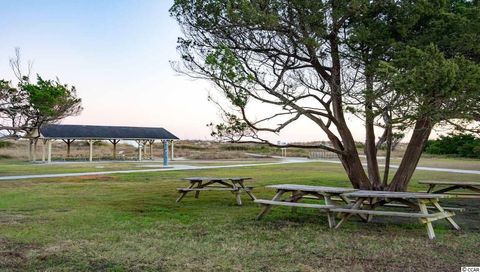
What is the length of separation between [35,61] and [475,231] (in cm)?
2049

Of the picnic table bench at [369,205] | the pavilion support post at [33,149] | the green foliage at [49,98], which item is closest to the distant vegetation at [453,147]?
the green foliage at [49,98]

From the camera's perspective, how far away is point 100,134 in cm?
3766

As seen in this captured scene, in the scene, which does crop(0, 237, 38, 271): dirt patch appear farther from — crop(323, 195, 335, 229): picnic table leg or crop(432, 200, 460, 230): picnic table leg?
crop(432, 200, 460, 230): picnic table leg

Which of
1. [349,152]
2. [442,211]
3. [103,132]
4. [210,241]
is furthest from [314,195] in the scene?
[103,132]

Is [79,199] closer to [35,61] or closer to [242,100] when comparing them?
[242,100]

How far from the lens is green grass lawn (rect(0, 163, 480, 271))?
4762 millimetres

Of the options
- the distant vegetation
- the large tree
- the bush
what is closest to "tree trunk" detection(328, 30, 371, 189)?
the large tree

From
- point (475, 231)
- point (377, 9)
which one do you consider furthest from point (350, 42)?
point (475, 231)

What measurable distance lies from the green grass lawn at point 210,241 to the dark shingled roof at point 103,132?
2752cm

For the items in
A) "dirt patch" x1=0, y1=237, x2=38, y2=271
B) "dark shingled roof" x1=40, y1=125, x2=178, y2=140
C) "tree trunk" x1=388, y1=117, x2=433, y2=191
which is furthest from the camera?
"dark shingled roof" x1=40, y1=125, x2=178, y2=140

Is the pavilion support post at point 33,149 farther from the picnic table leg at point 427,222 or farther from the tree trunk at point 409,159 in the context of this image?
the picnic table leg at point 427,222

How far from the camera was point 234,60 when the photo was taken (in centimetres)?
784

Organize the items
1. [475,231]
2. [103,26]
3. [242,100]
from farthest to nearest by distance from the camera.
Answer: [103,26]
[242,100]
[475,231]

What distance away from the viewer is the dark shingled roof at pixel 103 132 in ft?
117
